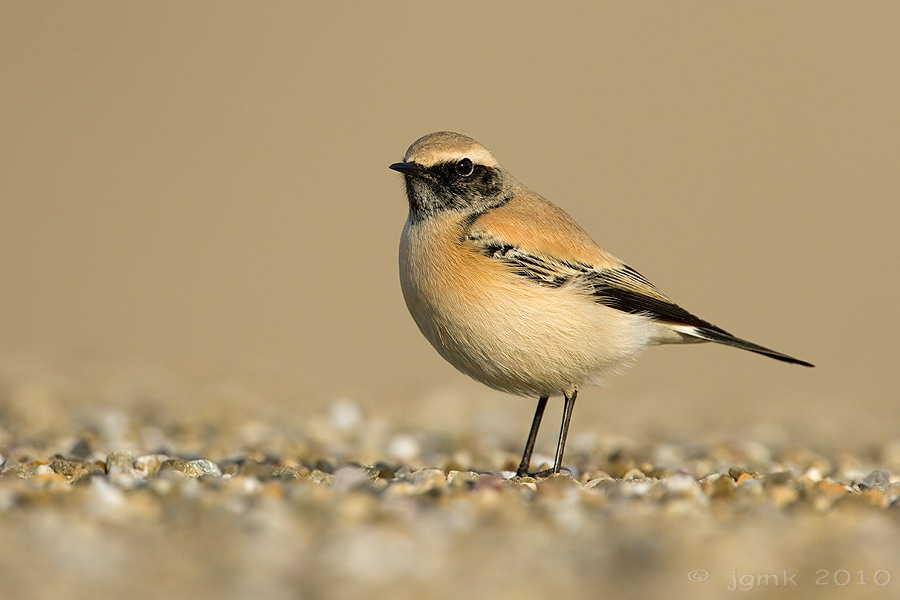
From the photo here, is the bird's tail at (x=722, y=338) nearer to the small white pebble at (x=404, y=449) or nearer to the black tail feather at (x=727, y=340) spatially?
the black tail feather at (x=727, y=340)

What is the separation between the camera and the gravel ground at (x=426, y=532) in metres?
4.45

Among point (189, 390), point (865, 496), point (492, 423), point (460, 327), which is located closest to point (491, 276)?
point (460, 327)

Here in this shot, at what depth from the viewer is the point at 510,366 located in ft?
25.6

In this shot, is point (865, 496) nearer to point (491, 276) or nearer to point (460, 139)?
point (491, 276)

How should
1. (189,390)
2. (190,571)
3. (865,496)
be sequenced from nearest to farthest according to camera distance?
1. (190,571)
2. (865,496)
3. (189,390)

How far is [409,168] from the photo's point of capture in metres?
8.41

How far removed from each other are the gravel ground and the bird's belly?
80 cm

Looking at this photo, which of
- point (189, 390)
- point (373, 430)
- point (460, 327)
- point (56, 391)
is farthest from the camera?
point (189, 390)

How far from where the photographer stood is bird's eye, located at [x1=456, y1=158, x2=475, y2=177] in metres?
8.62

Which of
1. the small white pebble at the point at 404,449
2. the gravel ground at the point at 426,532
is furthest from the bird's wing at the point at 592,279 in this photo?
the small white pebble at the point at 404,449

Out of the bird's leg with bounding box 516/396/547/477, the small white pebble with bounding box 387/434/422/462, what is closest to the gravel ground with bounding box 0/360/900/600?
the bird's leg with bounding box 516/396/547/477

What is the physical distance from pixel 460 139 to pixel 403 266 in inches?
45.7

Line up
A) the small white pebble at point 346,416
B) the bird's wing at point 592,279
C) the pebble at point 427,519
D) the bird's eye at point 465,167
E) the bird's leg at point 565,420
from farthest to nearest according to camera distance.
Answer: the small white pebble at point 346,416
the bird's eye at point 465,167
the bird's leg at point 565,420
the bird's wing at point 592,279
the pebble at point 427,519

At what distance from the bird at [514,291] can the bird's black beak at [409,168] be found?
0.01 m
